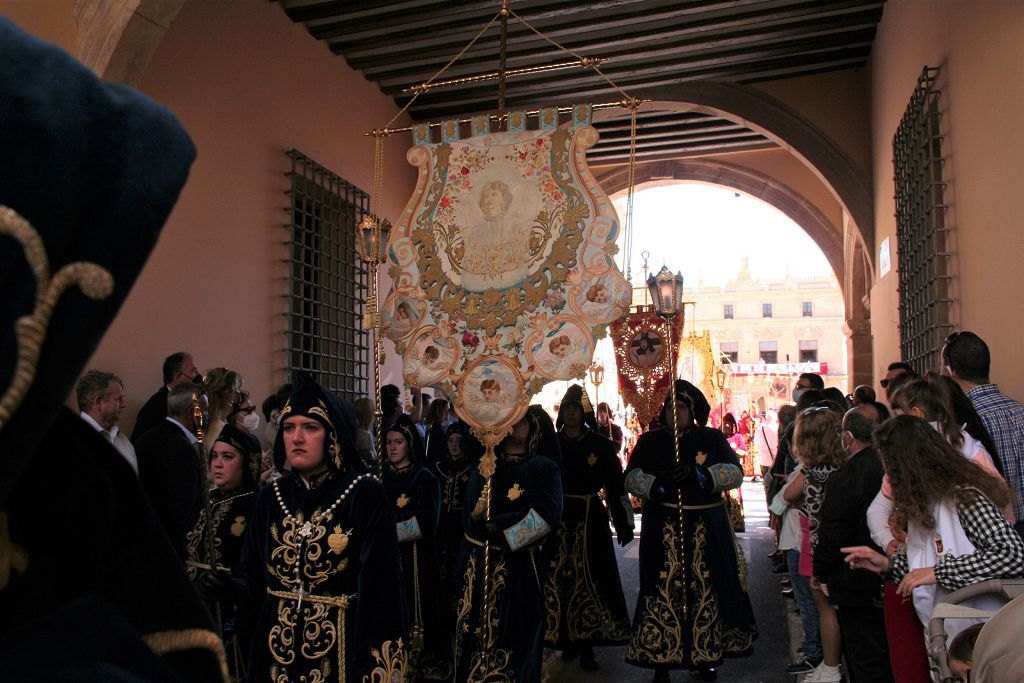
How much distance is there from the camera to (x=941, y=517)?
367cm

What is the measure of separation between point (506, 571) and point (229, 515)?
160 cm

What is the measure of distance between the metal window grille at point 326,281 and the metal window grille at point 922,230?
507 cm

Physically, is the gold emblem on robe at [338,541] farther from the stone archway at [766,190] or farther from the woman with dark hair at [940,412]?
the stone archway at [766,190]

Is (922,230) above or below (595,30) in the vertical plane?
below

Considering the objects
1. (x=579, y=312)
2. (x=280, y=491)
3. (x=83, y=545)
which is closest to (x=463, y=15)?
(x=579, y=312)

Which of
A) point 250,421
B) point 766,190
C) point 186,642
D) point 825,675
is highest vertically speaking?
point 766,190

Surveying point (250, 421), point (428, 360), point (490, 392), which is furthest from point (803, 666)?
point (250, 421)

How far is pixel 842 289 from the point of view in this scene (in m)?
15.9

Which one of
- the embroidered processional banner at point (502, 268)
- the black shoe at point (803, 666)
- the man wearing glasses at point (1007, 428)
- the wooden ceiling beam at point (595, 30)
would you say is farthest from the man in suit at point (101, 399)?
the wooden ceiling beam at point (595, 30)

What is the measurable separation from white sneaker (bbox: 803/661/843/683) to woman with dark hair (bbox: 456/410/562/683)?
1925mm

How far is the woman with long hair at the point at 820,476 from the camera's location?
557cm

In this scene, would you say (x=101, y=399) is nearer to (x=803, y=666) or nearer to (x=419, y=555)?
(x=419, y=555)

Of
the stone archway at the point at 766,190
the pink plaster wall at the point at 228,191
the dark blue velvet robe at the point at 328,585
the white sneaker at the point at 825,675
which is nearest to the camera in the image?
the dark blue velvet robe at the point at 328,585

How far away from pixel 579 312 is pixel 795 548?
287cm
